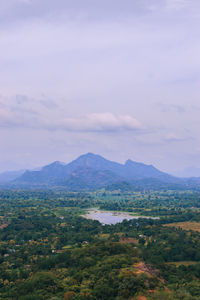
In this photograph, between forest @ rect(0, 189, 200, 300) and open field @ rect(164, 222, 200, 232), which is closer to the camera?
forest @ rect(0, 189, 200, 300)

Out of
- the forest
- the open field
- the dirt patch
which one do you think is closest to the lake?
the forest

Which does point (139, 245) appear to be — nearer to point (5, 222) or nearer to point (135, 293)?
point (135, 293)

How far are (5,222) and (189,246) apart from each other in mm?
36849

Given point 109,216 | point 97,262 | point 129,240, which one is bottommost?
point 109,216

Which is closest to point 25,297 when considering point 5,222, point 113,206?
point 5,222

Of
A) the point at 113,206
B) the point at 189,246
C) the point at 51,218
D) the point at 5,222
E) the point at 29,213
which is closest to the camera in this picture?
the point at 189,246

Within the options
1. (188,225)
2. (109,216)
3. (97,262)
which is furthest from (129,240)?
(109,216)

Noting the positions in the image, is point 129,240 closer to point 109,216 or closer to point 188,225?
point 188,225

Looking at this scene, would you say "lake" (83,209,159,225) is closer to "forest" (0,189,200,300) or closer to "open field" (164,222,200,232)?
"forest" (0,189,200,300)

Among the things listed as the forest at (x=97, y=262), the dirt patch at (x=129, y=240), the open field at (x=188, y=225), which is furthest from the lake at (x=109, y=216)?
the dirt patch at (x=129, y=240)

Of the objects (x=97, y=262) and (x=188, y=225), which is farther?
(x=188, y=225)

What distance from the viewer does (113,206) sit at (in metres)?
94.2

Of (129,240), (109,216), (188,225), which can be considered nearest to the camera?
(129,240)

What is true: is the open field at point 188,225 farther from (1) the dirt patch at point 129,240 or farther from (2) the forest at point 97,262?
(1) the dirt patch at point 129,240
